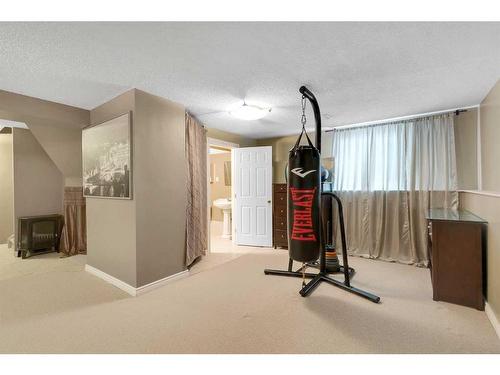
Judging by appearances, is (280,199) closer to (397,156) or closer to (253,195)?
(253,195)

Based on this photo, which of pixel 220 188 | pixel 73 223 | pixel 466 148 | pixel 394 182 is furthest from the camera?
pixel 220 188

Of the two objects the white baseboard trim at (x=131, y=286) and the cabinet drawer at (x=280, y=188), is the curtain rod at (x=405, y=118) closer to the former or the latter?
the cabinet drawer at (x=280, y=188)

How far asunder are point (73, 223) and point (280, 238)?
11.8 feet

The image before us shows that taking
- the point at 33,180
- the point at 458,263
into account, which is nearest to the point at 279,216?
the point at 458,263

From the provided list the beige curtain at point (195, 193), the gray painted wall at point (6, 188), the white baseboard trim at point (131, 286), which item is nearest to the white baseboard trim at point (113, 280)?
the white baseboard trim at point (131, 286)

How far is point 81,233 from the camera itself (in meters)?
4.12

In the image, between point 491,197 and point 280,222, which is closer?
point 491,197

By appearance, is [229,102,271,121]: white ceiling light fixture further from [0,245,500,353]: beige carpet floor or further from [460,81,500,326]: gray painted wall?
[460,81,500,326]: gray painted wall

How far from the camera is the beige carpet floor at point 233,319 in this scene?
1758 millimetres

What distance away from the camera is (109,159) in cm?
279

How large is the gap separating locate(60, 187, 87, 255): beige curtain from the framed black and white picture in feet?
3.69

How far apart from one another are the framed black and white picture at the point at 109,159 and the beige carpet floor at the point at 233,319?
115 centimetres

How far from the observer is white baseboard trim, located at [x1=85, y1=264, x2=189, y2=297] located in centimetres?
260

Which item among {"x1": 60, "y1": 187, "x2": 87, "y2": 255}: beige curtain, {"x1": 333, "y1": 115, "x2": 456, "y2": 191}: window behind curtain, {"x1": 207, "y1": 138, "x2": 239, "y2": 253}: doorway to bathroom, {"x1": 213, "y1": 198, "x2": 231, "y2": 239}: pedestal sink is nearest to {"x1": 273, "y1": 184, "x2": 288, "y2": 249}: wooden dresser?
{"x1": 333, "y1": 115, "x2": 456, "y2": 191}: window behind curtain
